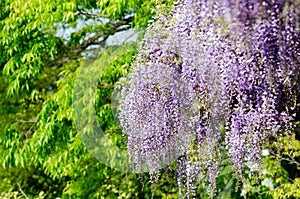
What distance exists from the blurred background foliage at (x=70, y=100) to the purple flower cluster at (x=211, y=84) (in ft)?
4.39

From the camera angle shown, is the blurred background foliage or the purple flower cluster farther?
the blurred background foliage

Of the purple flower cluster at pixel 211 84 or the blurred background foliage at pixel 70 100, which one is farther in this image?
the blurred background foliage at pixel 70 100

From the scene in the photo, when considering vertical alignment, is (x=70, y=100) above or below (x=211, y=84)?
below

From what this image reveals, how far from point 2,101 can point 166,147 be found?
4.75 metres

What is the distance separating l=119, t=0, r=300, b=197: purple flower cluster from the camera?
2693 mm

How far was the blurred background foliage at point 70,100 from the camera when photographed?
17.3 ft

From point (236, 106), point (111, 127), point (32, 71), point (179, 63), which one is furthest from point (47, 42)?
point (236, 106)

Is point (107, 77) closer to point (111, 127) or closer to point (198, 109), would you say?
point (111, 127)

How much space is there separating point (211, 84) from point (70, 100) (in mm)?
2499

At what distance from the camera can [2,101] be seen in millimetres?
7871

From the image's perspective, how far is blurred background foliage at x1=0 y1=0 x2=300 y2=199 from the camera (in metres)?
5.27

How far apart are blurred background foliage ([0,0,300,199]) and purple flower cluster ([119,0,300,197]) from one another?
4.39 feet

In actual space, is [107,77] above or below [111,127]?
above

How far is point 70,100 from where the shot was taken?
17.5ft
